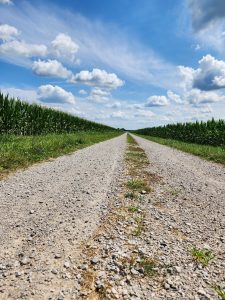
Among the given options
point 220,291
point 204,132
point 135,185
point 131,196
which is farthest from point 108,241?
point 204,132

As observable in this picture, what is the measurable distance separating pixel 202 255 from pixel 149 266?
0.94m

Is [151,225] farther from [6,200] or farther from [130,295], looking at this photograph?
[6,200]

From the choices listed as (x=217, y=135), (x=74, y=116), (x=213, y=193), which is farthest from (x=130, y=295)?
(x=74, y=116)

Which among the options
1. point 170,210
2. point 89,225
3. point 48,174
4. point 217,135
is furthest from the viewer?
point 217,135

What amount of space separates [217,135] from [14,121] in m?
21.6

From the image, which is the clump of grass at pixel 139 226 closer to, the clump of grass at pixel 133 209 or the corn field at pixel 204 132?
the clump of grass at pixel 133 209

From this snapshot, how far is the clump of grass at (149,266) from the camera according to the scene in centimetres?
421

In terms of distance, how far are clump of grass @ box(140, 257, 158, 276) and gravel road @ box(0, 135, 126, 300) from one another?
3.33 feet

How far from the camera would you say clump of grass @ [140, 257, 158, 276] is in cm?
421

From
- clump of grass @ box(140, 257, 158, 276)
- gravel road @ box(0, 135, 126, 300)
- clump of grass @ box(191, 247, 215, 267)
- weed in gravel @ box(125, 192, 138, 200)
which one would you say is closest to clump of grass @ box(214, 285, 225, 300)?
clump of grass @ box(191, 247, 215, 267)

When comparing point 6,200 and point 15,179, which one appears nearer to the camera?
point 6,200

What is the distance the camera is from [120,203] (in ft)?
24.4

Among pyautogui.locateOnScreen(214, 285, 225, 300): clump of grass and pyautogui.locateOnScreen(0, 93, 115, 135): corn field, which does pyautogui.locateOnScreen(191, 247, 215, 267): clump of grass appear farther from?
pyautogui.locateOnScreen(0, 93, 115, 135): corn field

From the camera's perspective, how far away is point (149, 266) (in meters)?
4.33
